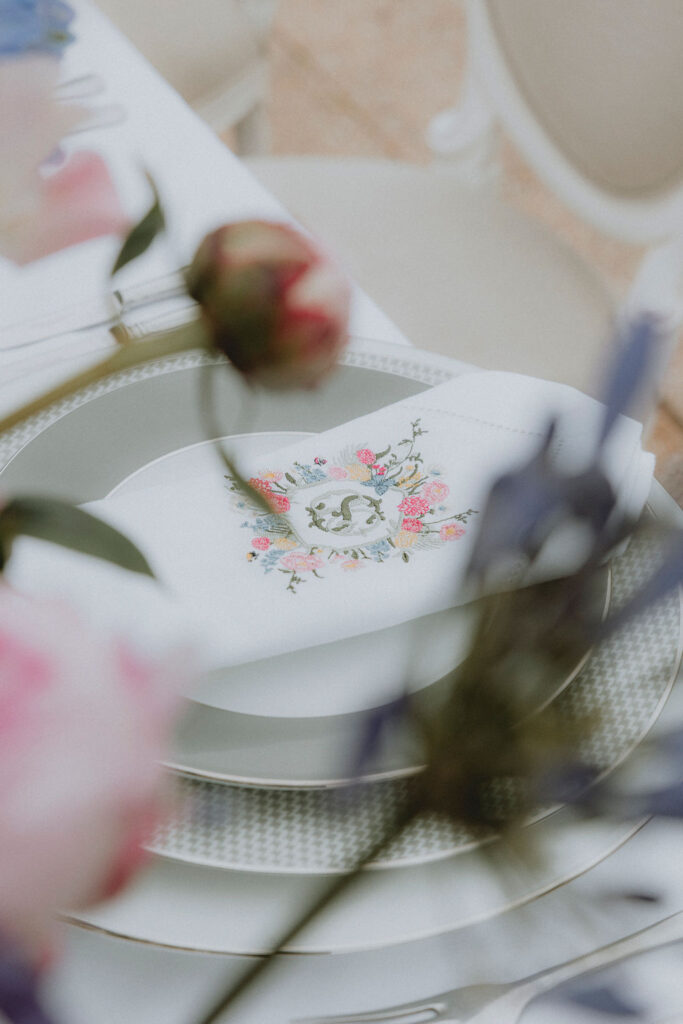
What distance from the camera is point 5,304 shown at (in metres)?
0.59

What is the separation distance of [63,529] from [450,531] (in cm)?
19

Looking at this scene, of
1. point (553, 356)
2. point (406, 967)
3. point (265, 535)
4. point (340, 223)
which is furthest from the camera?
point (340, 223)

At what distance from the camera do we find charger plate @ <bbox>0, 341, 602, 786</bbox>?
0.95 ft

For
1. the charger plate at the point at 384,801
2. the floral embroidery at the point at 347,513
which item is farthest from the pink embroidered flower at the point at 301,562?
the charger plate at the point at 384,801

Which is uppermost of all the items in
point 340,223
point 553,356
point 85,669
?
point 85,669

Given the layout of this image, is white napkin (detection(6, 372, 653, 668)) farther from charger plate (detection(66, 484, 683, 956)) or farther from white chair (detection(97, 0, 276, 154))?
white chair (detection(97, 0, 276, 154))

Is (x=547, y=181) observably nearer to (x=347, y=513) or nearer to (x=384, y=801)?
(x=347, y=513)

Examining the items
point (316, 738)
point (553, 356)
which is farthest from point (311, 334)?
point (553, 356)

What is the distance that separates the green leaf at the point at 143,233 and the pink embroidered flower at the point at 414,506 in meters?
0.17

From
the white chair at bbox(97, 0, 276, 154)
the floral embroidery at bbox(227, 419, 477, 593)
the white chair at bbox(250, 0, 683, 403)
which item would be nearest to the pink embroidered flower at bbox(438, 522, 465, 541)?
the floral embroidery at bbox(227, 419, 477, 593)

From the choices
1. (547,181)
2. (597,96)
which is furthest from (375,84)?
(597,96)

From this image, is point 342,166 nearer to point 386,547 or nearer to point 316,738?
point 386,547

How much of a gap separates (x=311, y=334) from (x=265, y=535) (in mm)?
180

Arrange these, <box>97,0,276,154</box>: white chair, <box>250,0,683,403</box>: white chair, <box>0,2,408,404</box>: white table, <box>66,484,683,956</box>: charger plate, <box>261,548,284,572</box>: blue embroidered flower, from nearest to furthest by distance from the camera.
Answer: <box>66,484,683,956</box>: charger plate, <box>261,548,284,572</box>: blue embroidered flower, <box>0,2,408,404</box>: white table, <box>250,0,683,403</box>: white chair, <box>97,0,276,154</box>: white chair
